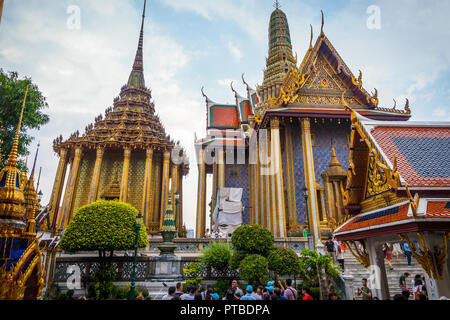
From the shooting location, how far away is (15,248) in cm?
322

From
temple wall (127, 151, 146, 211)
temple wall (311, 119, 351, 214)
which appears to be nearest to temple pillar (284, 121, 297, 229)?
temple wall (311, 119, 351, 214)

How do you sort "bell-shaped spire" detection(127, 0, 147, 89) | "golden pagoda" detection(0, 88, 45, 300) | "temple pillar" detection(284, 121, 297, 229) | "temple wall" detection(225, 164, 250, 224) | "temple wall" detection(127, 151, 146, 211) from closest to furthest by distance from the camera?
"golden pagoda" detection(0, 88, 45, 300) < "temple pillar" detection(284, 121, 297, 229) < "temple wall" detection(225, 164, 250, 224) < "temple wall" detection(127, 151, 146, 211) < "bell-shaped spire" detection(127, 0, 147, 89)

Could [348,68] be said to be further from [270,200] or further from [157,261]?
[157,261]

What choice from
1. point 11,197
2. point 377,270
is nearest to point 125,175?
point 11,197

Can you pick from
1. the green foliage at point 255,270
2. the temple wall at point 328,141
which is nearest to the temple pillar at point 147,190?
the temple wall at point 328,141

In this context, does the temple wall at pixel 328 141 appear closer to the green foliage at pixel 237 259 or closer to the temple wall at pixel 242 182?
the temple wall at pixel 242 182

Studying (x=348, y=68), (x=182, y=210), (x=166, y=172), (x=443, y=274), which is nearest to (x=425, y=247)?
(x=443, y=274)

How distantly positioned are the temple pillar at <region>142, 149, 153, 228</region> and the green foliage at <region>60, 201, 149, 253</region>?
10174 millimetres

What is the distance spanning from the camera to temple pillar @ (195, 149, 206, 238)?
1808 cm

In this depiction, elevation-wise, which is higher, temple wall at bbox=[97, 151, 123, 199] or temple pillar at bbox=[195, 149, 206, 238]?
temple wall at bbox=[97, 151, 123, 199]

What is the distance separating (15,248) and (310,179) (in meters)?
11.9

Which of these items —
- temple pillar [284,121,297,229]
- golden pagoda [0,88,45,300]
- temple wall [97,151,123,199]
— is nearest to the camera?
golden pagoda [0,88,45,300]

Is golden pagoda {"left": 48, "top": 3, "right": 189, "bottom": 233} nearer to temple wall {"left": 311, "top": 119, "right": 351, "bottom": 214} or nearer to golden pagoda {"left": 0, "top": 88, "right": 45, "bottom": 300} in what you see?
temple wall {"left": 311, "top": 119, "right": 351, "bottom": 214}

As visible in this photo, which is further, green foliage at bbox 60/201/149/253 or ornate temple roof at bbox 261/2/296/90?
ornate temple roof at bbox 261/2/296/90
